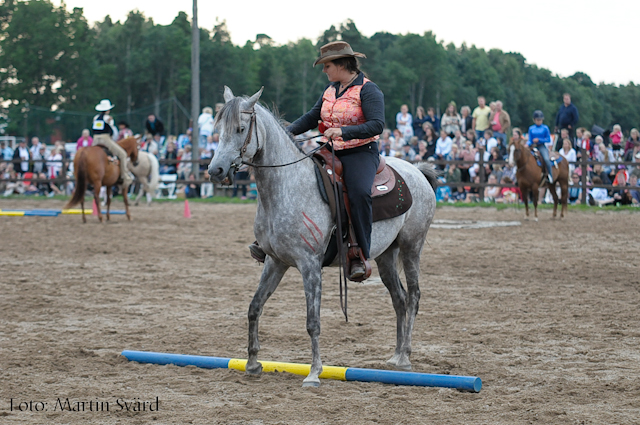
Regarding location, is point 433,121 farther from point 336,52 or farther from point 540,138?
point 336,52

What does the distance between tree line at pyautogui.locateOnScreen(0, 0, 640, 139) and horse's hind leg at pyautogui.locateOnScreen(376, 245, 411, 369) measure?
46.9 m

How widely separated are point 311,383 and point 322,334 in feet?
5.41

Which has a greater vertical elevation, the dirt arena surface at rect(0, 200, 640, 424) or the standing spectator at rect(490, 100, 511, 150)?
the standing spectator at rect(490, 100, 511, 150)

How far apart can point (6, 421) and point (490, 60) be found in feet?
413

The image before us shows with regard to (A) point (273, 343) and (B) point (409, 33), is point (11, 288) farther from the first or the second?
(B) point (409, 33)

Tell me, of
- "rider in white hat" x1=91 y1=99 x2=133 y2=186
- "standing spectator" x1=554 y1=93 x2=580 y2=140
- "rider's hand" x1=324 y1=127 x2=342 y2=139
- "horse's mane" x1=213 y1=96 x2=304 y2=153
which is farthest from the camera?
"standing spectator" x1=554 y1=93 x2=580 y2=140

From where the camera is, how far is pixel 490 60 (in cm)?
12325

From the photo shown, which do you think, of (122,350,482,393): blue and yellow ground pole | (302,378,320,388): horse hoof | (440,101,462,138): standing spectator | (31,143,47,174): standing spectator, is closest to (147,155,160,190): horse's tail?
(31,143,47,174): standing spectator

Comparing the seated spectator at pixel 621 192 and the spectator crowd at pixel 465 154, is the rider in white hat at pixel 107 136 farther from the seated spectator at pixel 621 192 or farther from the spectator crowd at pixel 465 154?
the seated spectator at pixel 621 192

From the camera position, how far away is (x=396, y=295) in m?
6.12

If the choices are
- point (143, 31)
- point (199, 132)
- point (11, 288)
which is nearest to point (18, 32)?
point (143, 31)

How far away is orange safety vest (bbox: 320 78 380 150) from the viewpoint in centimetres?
565

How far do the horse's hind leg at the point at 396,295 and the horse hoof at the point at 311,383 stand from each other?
31.8 inches

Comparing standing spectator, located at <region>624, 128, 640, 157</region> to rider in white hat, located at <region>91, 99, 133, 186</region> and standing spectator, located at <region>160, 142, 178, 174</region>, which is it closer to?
rider in white hat, located at <region>91, 99, 133, 186</region>
